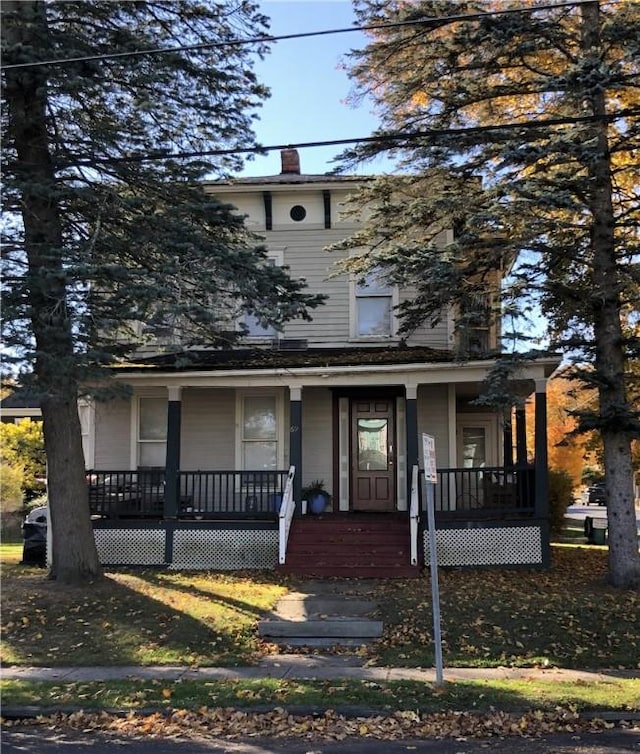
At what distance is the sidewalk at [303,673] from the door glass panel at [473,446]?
9401mm

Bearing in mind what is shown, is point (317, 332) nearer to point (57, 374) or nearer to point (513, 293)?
point (513, 293)

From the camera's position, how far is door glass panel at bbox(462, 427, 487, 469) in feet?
56.3

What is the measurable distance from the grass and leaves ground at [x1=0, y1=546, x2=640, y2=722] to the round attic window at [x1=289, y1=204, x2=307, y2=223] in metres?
8.48

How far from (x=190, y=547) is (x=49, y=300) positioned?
19.9ft

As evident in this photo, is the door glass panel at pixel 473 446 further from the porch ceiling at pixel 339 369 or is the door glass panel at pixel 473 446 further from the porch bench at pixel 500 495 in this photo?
the porch ceiling at pixel 339 369

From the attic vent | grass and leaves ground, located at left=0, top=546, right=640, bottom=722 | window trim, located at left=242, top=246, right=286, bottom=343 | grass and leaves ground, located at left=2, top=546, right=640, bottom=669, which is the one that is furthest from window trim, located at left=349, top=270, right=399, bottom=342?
grass and leaves ground, located at left=2, top=546, right=640, bottom=669

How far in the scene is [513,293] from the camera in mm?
11914

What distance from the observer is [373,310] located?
16688mm

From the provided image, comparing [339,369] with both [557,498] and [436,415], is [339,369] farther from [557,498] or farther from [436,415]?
[557,498]

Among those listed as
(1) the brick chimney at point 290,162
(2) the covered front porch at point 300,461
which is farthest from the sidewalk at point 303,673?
(1) the brick chimney at point 290,162

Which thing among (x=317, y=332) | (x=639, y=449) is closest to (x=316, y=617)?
(x=317, y=332)

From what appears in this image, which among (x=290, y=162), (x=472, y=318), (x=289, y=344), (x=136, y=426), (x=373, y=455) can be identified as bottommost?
(x=373, y=455)

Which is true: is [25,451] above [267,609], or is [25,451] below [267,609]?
above

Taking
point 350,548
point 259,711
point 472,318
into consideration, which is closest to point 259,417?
point 350,548
